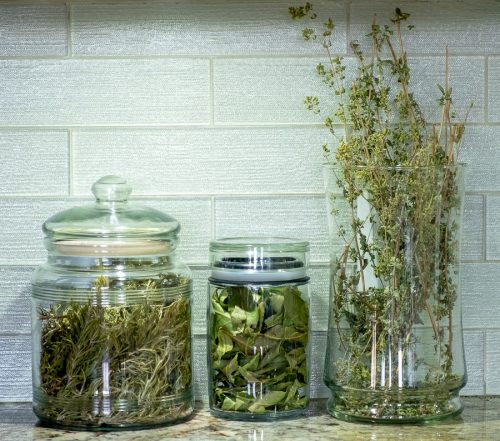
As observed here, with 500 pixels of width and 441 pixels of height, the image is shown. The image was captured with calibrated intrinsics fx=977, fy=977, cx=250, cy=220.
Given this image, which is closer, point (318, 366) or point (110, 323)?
point (110, 323)

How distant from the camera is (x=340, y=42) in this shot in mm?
1484

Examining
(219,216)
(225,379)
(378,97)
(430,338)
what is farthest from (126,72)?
(430,338)

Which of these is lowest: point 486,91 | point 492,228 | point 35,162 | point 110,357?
point 110,357

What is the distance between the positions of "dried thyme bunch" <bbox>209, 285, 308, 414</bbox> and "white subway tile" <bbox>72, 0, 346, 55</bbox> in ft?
1.30

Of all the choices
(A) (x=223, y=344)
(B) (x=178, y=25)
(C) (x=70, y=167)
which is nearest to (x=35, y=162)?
(C) (x=70, y=167)

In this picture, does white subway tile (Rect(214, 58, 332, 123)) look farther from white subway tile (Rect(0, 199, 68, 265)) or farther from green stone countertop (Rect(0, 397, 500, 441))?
green stone countertop (Rect(0, 397, 500, 441))

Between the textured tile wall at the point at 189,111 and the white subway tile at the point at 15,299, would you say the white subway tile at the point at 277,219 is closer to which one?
the textured tile wall at the point at 189,111

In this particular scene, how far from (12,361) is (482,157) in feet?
2.57

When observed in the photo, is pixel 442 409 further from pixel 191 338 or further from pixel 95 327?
pixel 95 327

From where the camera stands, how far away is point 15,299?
58.6 inches

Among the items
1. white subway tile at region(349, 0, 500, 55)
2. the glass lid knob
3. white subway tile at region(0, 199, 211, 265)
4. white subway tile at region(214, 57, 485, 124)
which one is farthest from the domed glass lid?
white subway tile at region(349, 0, 500, 55)

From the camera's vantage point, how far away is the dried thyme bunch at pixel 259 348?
1.32 metres

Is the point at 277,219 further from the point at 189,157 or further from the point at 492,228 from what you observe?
the point at 492,228

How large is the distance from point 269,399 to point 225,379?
0.07 meters
